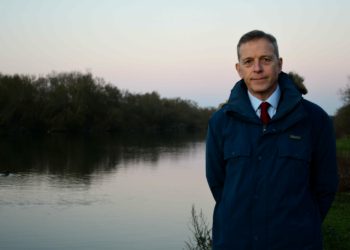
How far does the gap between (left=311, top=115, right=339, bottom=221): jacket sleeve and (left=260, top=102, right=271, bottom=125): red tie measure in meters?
0.31

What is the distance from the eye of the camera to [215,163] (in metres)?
2.83

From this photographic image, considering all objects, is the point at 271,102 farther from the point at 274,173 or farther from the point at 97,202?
the point at 97,202

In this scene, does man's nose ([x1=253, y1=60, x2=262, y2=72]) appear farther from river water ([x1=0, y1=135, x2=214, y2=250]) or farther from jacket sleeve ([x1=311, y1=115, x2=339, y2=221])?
river water ([x1=0, y1=135, x2=214, y2=250])

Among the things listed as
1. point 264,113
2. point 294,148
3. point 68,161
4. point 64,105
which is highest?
point 64,105

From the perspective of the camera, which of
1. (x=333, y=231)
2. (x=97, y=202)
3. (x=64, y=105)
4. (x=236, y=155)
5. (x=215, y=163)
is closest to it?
(x=236, y=155)

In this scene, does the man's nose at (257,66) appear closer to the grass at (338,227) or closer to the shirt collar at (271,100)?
the shirt collar at (271,100)

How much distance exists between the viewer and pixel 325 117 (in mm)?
2707

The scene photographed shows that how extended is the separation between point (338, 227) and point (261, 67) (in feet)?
24.5

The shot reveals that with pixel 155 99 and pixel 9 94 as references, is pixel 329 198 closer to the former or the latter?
pixel 9 94

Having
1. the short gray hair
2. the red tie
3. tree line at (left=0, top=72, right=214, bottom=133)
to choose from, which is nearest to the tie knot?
the red tie

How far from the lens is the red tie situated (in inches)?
103

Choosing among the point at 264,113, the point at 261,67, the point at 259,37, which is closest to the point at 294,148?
the point at 264,113

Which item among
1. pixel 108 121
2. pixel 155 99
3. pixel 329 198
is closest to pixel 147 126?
pixel 155 99

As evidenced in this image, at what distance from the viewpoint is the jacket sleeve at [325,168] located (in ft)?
8.82
